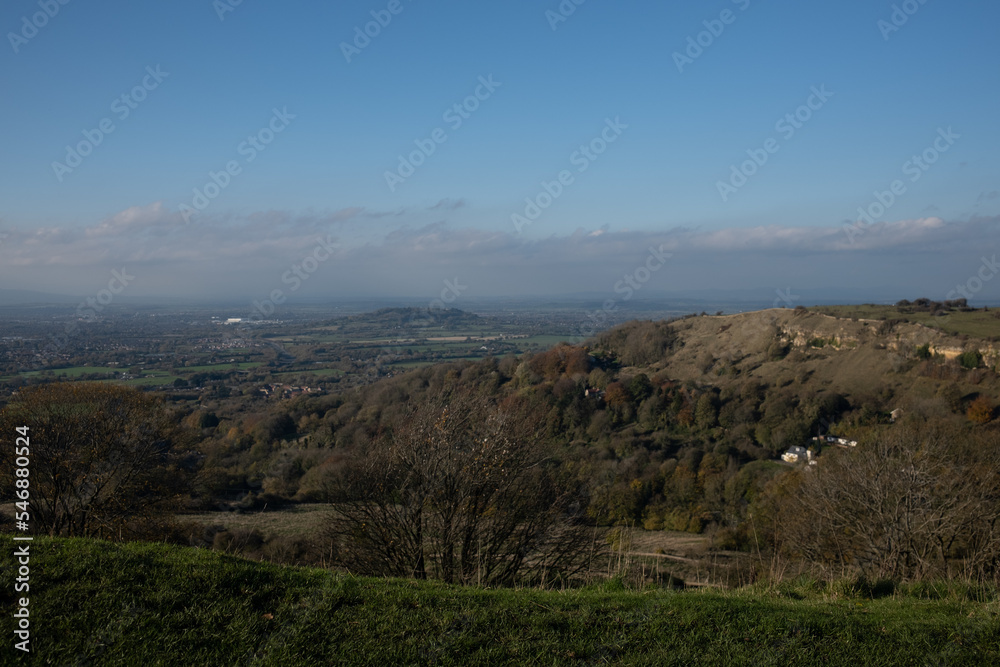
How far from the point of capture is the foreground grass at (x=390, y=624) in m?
4.30

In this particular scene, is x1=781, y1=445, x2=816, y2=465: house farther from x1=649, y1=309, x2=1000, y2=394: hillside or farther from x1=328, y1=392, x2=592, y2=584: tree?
x1=328, y1=392, x2=592, y2=584: tree

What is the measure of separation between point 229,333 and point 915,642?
240ft

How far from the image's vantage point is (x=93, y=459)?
46.5ft

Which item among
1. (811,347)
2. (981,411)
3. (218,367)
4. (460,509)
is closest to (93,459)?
(460,509)

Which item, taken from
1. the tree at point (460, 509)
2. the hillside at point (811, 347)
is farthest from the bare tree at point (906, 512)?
the hillside at point (811, 347)

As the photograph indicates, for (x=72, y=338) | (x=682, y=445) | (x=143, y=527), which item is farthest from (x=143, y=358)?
(x=682, y=445)

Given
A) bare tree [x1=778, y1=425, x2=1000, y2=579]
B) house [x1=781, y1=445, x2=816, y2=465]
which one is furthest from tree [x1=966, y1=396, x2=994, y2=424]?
bare tree [x1=778, y1=425, x2=1000, y2=579]

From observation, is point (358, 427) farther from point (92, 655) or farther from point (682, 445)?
point (92, 655)

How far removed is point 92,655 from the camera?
4023 mm

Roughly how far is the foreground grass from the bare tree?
5.38 metres

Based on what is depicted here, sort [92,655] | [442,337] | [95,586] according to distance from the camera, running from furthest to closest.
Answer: [442,337]
[95,586]
[92,655]

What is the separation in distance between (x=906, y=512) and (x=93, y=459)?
65.9ft

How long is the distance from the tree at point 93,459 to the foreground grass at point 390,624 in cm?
1001

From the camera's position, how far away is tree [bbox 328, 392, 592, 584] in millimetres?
10078
